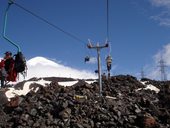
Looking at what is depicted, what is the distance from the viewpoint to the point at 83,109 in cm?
2694

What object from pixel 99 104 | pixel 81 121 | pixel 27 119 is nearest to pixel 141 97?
pixel 99 104

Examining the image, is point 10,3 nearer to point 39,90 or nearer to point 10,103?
point 10,103

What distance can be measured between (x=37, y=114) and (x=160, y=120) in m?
8.12

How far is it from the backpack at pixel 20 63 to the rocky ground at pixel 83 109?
744 centimetres

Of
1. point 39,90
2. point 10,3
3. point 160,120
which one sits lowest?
point 160,120

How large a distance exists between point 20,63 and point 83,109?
1004cm

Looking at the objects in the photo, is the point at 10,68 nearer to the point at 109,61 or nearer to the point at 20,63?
the point at 20,63

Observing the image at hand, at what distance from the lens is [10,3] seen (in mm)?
15992

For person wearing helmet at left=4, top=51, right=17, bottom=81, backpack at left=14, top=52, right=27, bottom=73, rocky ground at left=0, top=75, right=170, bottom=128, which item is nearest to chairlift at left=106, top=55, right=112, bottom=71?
rocky ground at left=0, top=75, right=170, bottom=128

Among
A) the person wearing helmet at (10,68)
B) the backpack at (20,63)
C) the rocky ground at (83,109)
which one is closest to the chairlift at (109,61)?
the rocky ground at (83,109)

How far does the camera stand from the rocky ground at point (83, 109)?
2548cm

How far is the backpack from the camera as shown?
17562mm

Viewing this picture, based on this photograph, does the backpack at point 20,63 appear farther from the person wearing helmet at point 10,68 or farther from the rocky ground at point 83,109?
the rocky ground at point 83,109

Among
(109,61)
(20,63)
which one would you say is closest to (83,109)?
(109,61)
